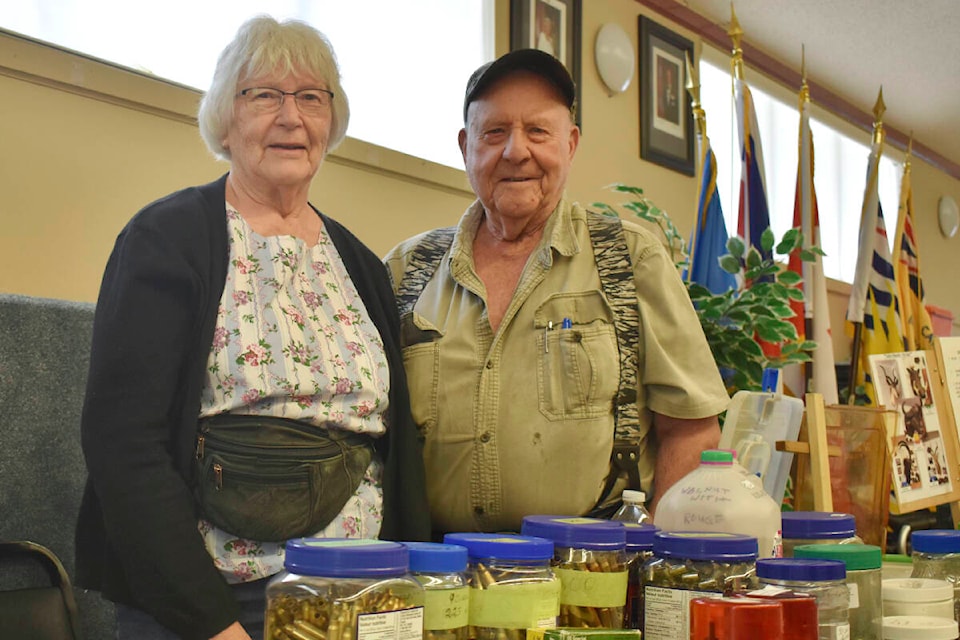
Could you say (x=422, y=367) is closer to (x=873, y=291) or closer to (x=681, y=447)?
(x=681, y=447)

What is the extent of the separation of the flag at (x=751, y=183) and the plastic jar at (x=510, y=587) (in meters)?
3.19

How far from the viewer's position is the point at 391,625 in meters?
0.68

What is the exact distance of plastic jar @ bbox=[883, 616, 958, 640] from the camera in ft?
3.16

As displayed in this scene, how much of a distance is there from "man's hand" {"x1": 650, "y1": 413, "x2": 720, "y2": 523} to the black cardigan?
2.54ft

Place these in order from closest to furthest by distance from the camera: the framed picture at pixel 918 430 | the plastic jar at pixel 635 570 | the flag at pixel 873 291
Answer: the plastic jar at pixel 635 570 → the framed picture at pixel 918 430 → the flag at pixel 873 291

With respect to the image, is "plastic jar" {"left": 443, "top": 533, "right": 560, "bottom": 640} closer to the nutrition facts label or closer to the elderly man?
the nutrition facts label

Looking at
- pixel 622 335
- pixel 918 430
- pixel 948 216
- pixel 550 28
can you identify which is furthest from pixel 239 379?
pixel 948 216

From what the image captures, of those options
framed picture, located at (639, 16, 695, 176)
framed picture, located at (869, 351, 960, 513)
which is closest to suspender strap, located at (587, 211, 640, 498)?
framed picture, located at (869, 351, 960, 513)

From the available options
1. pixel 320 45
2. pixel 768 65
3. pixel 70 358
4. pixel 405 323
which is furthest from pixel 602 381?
pixel 768 65

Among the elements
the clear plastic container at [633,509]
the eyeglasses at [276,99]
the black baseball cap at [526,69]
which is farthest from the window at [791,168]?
the clear plastic container at [633,509]

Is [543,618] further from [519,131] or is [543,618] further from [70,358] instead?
[70,358]

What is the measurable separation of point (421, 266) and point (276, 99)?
487 millimetres

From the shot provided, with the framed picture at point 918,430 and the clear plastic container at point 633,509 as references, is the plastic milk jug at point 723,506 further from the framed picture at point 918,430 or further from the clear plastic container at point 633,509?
the framed picture at point 918,430

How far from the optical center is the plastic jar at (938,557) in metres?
1.17
